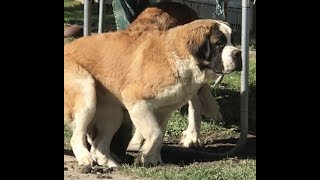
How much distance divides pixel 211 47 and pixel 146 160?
134 cm

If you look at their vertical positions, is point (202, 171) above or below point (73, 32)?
below

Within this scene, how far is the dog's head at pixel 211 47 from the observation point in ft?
21.4

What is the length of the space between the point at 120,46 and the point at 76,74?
1.92 ft

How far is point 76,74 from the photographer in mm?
6672

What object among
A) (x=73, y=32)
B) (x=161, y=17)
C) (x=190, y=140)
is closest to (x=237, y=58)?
(x=161, y=17)

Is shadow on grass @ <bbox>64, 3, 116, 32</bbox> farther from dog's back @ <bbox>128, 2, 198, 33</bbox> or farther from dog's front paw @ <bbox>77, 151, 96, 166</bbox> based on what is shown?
dog's front paw @ <bbox>77, 151, 96, 166</bbox>

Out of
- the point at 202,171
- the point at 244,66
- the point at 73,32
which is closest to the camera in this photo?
the point at 202,171

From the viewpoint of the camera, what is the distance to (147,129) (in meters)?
6.62

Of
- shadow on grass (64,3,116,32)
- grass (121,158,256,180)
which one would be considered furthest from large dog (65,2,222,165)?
shadow on grass (64,3,116,32)

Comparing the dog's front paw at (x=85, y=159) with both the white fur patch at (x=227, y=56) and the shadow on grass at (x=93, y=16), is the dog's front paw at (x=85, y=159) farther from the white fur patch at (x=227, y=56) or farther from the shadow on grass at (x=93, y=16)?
the shadow on grass at (x=93, y=16)

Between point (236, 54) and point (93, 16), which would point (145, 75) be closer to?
point (236, 54)

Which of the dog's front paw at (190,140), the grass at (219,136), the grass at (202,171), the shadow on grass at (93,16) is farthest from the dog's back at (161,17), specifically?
the shadow on grass at (93,16)

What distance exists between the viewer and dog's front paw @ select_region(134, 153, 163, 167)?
21.9 ft

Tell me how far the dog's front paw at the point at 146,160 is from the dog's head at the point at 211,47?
3.53 feet
